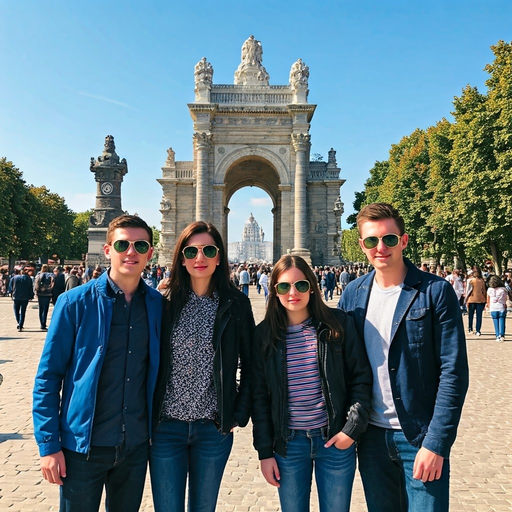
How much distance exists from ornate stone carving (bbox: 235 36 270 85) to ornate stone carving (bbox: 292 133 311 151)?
9.11m

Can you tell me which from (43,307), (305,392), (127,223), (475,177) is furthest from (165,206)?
(305,392)

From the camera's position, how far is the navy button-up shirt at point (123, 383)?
2867 millimetres

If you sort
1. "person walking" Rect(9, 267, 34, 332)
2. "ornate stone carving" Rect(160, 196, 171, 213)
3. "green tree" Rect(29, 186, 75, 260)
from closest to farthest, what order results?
"person walking" Rect(9, 267, 34, 332)
"ornate stone carving" Rect(160, 196, 171, 213)
"green tree" Rect(29, 186, 75, 260)

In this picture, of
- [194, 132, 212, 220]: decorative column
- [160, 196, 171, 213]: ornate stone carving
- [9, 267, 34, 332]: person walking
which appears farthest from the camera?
[160, 196, 171, 213]: ornate stone carving

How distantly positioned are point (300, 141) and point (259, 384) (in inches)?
1364

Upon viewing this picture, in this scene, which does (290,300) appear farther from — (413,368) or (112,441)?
(112,441)

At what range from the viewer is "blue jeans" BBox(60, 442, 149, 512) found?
9.26ft

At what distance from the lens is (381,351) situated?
3.02 metres

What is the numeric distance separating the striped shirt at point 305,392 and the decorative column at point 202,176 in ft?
111

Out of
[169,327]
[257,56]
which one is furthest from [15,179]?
[169,327]

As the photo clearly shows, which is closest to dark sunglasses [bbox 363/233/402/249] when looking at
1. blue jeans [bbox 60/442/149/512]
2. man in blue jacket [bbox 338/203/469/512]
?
man in blue jacket [bbox 338/203/469/512]

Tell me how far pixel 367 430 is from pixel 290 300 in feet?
3.21

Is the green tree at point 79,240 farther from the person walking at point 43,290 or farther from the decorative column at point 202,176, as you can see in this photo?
the person walking at point 43,290

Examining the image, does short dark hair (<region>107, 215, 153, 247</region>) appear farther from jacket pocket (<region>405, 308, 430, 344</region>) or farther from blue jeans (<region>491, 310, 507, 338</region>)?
blue jeans (<region>491, 310, 507, 338</region>)
